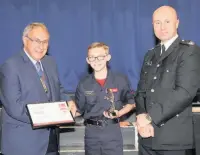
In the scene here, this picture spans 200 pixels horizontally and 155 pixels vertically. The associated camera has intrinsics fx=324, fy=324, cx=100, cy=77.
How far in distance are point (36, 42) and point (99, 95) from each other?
82 cm

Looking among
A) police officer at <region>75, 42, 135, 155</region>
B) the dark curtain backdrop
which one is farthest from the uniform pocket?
the dark curtain backdrop

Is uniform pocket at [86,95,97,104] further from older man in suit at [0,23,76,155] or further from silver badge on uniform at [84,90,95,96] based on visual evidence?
older man in suit at [0,23,76,155]

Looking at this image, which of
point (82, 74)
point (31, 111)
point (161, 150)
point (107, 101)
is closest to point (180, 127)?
point (161, 150)

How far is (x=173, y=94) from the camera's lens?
6.95 feet

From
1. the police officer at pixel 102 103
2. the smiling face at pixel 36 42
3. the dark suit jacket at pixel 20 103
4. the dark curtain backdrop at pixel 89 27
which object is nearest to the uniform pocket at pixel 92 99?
the police officer at pixel 102 103

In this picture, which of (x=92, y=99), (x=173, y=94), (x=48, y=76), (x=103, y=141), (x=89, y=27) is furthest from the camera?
(x=89, y=27)

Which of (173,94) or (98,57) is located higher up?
(98,57)

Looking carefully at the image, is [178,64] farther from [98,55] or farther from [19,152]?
[19,152]

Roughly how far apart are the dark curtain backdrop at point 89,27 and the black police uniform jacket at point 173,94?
1.93m

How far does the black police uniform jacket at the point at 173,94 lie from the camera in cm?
212

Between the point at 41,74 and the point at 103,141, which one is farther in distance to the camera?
the point at 103,141

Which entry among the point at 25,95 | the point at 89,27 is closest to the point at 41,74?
the point at 25,95

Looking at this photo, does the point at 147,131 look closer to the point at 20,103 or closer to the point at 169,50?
the point at 169,50

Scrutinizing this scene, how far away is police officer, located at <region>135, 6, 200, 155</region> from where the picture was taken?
2.13 m
